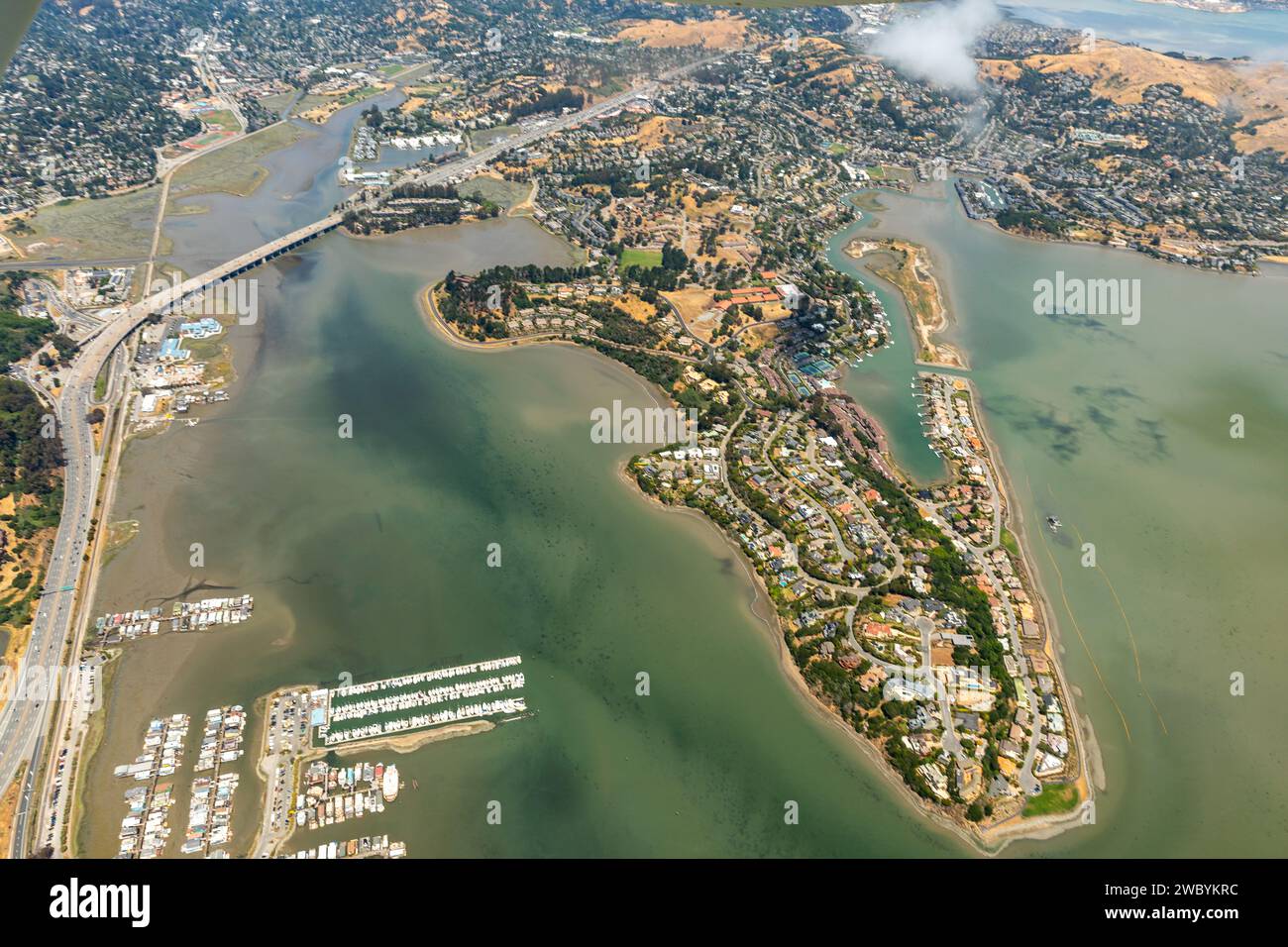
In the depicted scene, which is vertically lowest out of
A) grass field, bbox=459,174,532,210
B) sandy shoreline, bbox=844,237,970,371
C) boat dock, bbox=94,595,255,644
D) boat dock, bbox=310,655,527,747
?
boat dock, bbox=310,655,527,747

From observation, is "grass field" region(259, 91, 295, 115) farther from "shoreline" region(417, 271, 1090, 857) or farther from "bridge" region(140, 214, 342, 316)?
"shoreline" region(417, 271, 1090, 857)

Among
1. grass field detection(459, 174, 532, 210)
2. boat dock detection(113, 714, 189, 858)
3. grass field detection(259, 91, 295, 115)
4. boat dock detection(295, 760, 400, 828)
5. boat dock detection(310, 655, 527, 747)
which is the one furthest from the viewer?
grass field detection(259, 91, 295, 115)

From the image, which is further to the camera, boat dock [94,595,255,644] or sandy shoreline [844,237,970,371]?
sandy shoreline [844,237,970,371]

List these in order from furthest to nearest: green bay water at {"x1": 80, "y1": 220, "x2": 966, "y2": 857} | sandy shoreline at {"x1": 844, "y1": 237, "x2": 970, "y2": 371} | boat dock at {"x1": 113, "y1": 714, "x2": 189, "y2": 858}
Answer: sandy shoreline at {"x1": 844, "y1": 237, "x2": 970, "y2": 371} < green bay water at {"x1": 80, "y1": 220, "x2": 966, "y2": 857} < boat dock at {"x1": 113, "y1": 714, "x2": 189, "y2": 858}

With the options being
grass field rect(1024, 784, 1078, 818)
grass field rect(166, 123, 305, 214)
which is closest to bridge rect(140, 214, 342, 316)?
grass field rect(166, 123, 305, 214)

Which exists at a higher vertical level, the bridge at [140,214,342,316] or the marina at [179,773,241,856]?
the bridge at [140,214,342,316]
